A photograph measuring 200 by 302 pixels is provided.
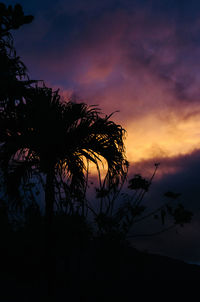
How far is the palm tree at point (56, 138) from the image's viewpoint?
6422 mm

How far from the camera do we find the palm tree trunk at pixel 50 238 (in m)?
6.17

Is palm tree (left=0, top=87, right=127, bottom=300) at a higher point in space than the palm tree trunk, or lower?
higher

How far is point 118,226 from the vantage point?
7.30 m

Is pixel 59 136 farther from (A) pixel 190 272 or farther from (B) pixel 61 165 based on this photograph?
(A) pixel 190 272

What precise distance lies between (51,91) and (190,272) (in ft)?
21.5

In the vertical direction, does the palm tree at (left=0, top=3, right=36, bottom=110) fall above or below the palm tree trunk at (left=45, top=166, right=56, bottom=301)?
above

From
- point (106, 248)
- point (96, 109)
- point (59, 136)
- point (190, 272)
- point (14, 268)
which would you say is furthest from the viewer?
point (190, 272)

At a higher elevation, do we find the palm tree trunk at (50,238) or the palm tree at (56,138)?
the palm tree at (56,138)

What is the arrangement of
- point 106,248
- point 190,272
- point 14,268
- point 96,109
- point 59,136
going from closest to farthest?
point 59,136, point 96,109, point 106,248, point 14,268, point 190,272

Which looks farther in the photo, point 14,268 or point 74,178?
point 14,268

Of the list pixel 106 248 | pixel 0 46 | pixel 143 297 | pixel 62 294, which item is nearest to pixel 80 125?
pixel 0 46

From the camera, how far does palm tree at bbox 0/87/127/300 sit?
642 centimetres

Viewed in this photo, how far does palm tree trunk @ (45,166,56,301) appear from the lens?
6.17 metres

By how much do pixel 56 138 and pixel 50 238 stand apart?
225 cm
